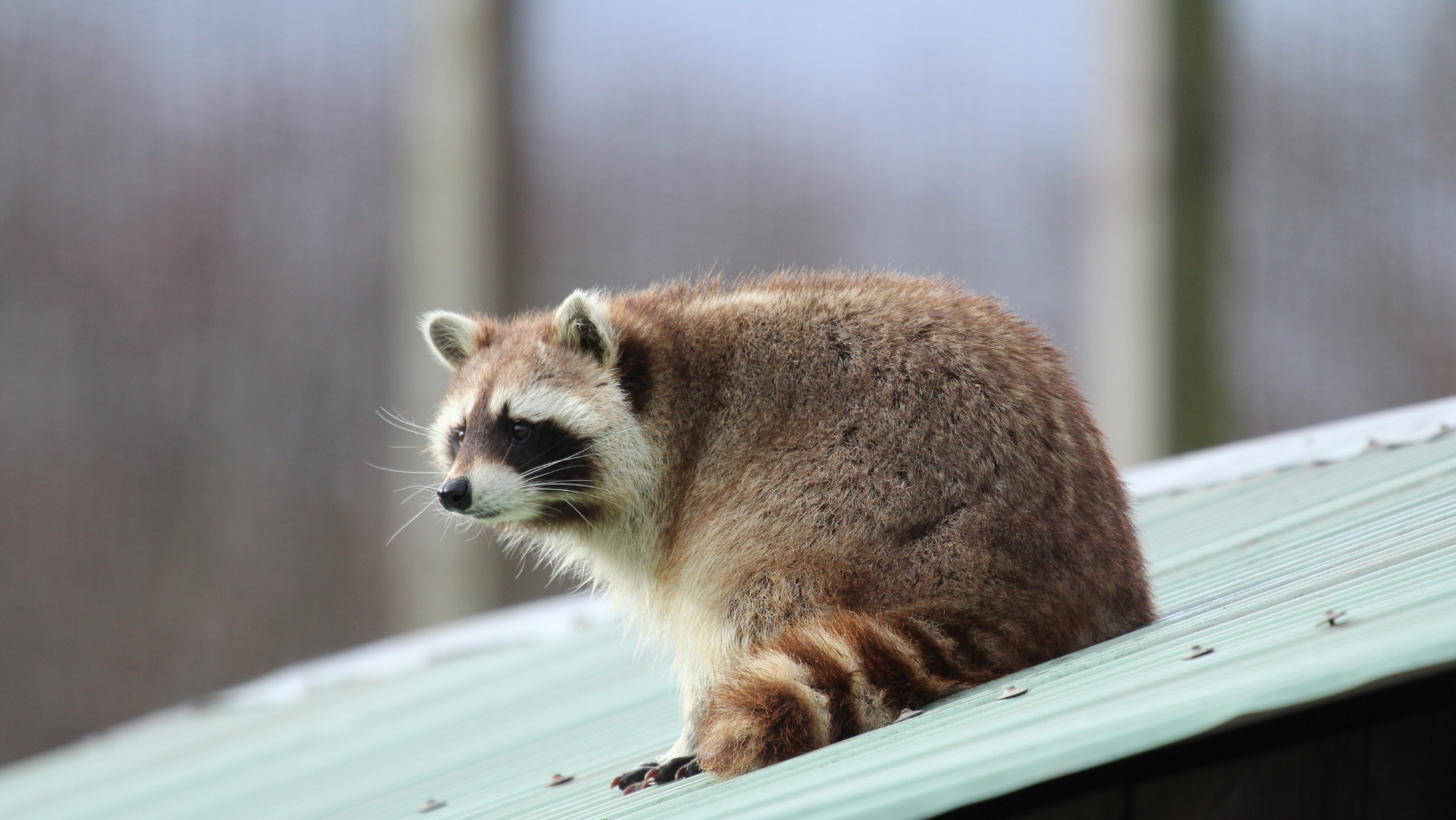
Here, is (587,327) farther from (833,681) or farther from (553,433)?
(833,681)

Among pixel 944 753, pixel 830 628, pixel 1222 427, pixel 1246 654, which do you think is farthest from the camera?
pixel 1222 427

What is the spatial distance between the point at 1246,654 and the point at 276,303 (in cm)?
1206

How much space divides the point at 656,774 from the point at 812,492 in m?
0.81

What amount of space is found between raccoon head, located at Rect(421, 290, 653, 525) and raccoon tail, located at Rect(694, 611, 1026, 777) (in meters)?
1.06

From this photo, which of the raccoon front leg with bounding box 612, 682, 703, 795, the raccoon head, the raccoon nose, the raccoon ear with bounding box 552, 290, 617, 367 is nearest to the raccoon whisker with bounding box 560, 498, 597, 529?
the raccoon head

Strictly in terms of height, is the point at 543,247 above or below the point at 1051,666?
above

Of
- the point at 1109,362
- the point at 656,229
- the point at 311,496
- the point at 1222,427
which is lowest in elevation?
the point at 1222,427

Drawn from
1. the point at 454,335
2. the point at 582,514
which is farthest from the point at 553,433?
the point at 454,335

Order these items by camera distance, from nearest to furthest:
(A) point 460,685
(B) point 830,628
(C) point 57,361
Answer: (B) point 830,628, (A) point 460,685, (C) point 57,361

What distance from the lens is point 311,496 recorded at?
13156mm

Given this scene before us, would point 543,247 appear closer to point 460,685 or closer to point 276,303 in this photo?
point 276,303

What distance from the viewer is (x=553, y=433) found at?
393cm

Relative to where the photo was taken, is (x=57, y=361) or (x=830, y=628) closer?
(x=830, y=628)

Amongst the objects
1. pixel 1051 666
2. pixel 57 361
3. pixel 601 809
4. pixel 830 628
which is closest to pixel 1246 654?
pixel 1051 666
